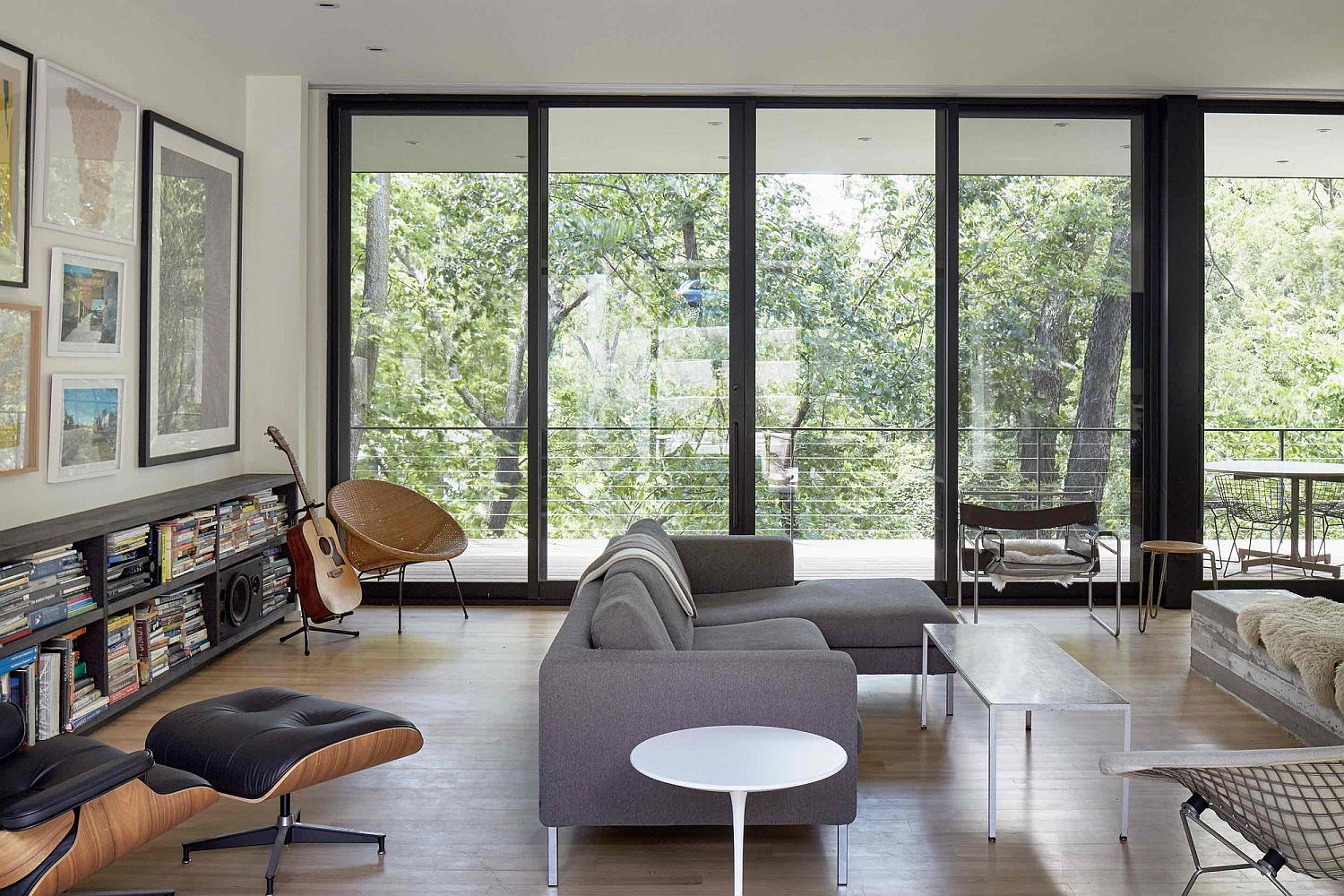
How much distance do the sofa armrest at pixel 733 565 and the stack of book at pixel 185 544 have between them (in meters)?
2.14

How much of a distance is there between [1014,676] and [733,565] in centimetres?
183

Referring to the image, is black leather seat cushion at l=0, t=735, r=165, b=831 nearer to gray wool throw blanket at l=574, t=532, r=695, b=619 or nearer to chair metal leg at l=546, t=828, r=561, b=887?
chair metal leg at l=546, t=828, r=561, b=887

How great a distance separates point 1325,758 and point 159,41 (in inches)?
215

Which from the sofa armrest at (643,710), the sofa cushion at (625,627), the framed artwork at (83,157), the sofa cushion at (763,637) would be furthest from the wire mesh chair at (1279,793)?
the framed artwork at (83,157)

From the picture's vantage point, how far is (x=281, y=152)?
640cm

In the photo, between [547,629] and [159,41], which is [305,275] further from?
[547,629]

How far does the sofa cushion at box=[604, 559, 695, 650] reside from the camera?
12.7 feet

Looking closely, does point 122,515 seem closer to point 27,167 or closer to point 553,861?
point 27,167

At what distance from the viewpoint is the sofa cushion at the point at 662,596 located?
3.88 m

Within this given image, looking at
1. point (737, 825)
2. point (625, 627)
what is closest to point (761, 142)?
point (625, 627)

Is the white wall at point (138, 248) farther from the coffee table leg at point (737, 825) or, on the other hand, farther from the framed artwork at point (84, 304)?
the coffee table leg at point (737, 825)

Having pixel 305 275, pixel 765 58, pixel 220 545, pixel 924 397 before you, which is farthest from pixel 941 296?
pixel 220 545

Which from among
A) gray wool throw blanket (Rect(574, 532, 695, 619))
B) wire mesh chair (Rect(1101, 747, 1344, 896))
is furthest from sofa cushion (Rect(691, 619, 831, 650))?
wire mesh chair (Rect(1101, 747, 1344, 896))

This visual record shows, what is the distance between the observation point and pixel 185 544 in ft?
16.3
